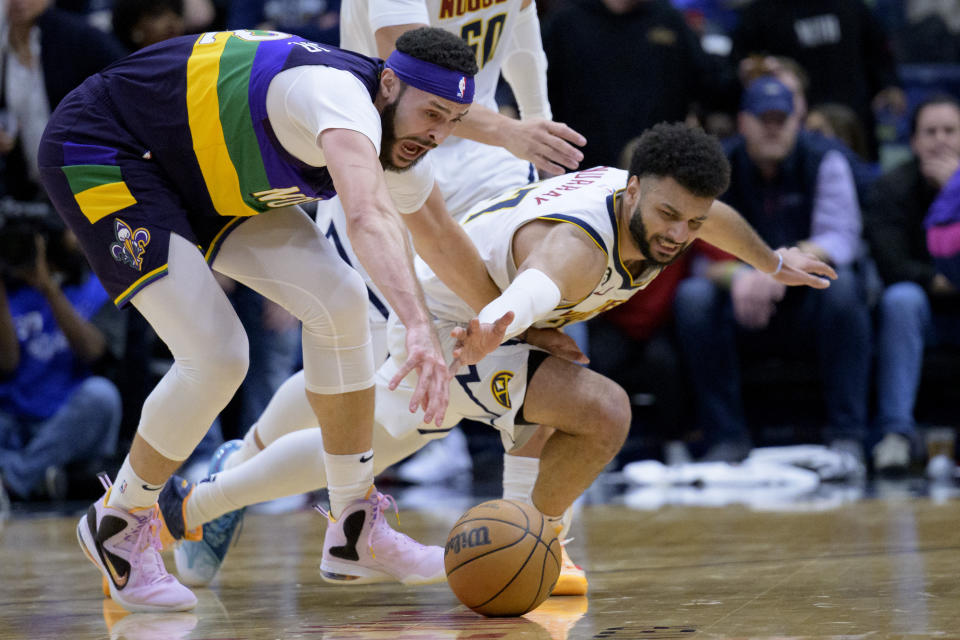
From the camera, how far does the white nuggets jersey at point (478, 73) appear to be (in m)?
4.96

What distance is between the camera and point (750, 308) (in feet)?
26.5

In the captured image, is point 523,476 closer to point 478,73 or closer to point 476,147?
point 476,147

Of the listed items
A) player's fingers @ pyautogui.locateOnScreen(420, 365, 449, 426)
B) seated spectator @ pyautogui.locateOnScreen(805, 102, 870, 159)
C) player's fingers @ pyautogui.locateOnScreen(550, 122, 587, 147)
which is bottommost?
seated spectator @ pyautogui.locateOnScreen(805, 102, 870, 159)

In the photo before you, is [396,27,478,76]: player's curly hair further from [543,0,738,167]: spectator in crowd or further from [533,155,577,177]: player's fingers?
[543,0,738,167]: spectator in crowd

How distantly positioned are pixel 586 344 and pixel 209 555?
3.98m

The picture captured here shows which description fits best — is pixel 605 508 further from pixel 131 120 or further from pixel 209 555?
pixel 131 120

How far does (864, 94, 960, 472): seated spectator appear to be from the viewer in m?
8.05

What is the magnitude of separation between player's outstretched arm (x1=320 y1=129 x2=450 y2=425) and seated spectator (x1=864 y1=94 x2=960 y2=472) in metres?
5.45

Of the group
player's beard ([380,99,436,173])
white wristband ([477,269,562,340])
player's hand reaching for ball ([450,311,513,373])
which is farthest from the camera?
player's beard ([380,99,436,173])

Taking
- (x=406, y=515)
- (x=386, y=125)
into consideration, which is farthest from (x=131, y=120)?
(x=406, y=515)

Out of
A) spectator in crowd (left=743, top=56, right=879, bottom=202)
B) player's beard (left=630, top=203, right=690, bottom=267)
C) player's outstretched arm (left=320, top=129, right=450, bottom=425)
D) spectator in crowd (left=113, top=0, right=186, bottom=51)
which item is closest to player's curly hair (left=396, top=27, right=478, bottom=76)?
player's outstretched arm (left=320, top=129, right=450, bottom=425)

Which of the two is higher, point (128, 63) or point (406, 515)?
point (128, 63)

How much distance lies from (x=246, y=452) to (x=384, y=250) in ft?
6.64

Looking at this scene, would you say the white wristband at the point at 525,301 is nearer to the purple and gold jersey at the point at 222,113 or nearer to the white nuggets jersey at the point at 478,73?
the purple and gold jersey at the point at 222,113
